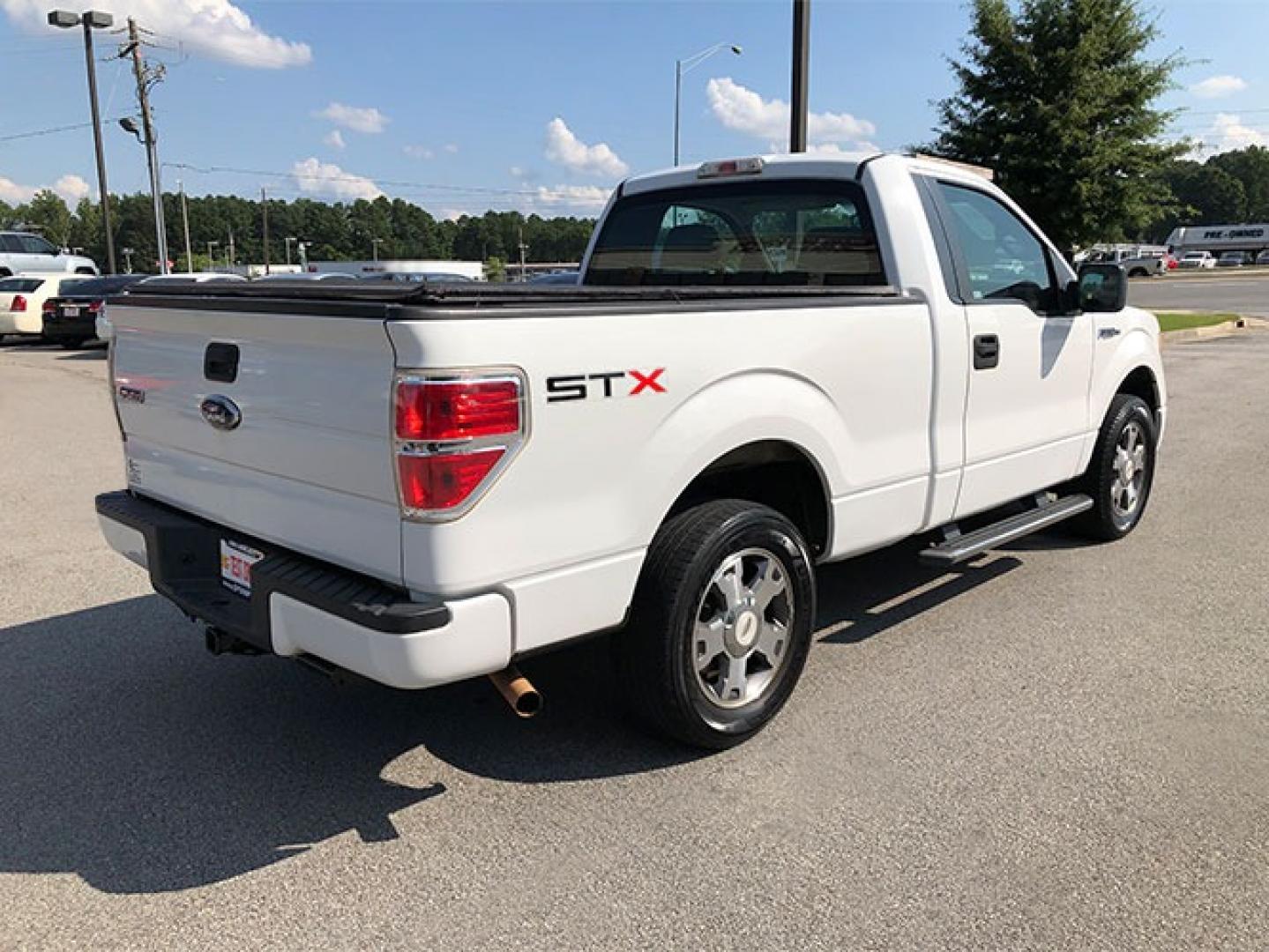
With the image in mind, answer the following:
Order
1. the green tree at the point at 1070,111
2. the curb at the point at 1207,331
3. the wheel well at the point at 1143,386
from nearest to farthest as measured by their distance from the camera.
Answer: the wheel well at the point at 1143,386
the green tree at the point at 1070,111
the curb at the point at 1207,331

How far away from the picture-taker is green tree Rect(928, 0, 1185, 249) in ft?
54.0

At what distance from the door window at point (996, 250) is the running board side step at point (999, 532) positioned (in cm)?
97

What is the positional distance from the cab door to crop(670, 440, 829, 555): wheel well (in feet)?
2.91

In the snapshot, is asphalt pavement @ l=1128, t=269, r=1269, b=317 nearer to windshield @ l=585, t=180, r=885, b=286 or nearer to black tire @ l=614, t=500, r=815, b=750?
windshield @ l=585, t=180, r=885, b=286

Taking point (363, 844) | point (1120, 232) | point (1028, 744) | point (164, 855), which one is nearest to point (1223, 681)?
point (1028, 744)

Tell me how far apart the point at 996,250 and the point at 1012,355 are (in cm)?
51

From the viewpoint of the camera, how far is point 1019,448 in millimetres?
4758

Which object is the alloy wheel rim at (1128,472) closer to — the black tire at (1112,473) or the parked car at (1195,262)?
the black tire at (1112,473)

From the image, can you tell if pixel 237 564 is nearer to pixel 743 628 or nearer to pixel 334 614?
pixel 334 614

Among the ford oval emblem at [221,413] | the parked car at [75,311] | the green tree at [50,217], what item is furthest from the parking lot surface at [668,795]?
the green tree at [50,217]

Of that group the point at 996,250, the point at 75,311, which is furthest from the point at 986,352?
the point at 75,311

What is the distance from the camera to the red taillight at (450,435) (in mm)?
2520

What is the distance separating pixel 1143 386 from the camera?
239 inches

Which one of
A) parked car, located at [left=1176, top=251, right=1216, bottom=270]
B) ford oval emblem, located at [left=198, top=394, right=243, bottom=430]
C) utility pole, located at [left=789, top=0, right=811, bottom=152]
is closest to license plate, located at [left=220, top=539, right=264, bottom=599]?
ford oval emblem, located at [left=198, top=394, right=243, bottom=430]
